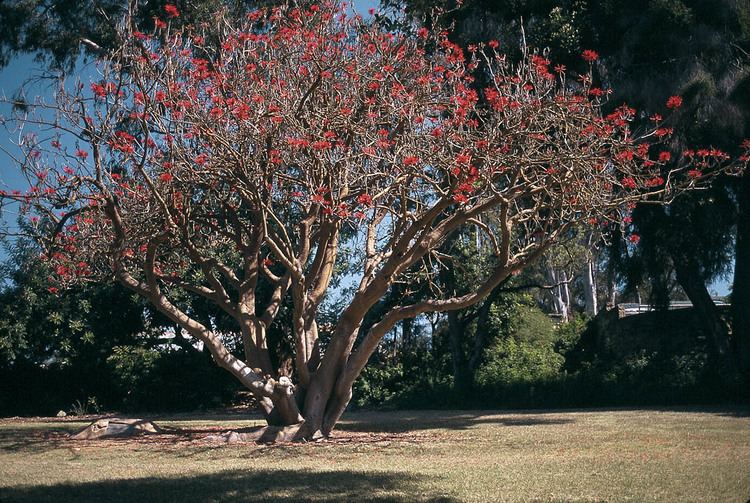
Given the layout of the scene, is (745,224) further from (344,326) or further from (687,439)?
(344,326)

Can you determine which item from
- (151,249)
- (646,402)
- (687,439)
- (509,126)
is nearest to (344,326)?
(151,249)

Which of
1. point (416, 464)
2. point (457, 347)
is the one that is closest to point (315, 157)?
point (416, 464)

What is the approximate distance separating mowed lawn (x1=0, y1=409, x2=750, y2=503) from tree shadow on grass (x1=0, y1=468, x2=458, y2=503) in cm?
1

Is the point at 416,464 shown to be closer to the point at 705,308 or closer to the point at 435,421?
the point at 435,421

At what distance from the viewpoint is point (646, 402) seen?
19.0m

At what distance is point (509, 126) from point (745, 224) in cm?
1002

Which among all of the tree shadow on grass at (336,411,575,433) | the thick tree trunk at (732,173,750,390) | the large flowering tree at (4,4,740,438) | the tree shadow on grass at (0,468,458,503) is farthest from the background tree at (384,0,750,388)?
the tree shadow on grass at (0,468,458,503)

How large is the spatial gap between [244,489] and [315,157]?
5.56m

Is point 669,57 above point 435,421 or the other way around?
above

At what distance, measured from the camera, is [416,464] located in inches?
383

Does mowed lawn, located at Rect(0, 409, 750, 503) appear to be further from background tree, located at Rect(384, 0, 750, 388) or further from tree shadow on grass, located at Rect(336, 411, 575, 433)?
background tree, located at Rect(384, 0, 750, 388)

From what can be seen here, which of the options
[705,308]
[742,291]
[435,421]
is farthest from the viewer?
[705,308]

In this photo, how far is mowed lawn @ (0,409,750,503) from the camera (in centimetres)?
754

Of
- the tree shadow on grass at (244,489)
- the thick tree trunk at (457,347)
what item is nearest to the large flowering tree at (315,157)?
the tree shadow on grass at (244,489)
